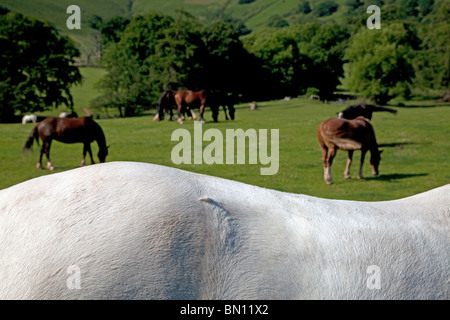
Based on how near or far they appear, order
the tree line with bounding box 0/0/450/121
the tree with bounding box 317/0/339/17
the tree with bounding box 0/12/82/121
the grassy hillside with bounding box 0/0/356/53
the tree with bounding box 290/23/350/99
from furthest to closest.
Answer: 1. the tree with bounding box 317/0/339/17
2. the grassy hillside with bounding box 0/0/356/53
3. the tree with bounding box 290/23/350/99
4. the tree line with bounding box 0/0/450/121
5. the tree with bounding box 0/12/82/121

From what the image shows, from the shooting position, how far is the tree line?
47281 mm

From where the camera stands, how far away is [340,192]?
517 inches

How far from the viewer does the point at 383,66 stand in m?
54.1

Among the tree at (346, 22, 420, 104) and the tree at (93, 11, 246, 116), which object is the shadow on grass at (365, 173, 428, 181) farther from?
the tree at (346, 22, 420, 104)

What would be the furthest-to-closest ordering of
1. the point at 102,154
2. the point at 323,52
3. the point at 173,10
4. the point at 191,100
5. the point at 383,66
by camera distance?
1. the point at 173,10
2. the point at 323,52
3. the point at 383,66
4. the point at 191,100
5. the point at 102,154

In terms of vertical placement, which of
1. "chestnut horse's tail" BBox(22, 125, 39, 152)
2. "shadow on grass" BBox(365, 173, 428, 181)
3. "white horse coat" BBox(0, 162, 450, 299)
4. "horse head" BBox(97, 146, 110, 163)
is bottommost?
"shadow on grass" BBox(365, 173, 428, 181)

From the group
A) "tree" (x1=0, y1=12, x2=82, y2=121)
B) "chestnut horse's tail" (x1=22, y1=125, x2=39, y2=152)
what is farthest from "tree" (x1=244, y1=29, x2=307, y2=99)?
"chestnut horse's tail" (x1=22, y1=125, x2=39, y2=152)

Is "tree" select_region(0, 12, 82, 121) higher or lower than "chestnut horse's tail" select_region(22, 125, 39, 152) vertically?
higher

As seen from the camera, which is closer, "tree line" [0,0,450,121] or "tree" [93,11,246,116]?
"tree line" [0,0,450,121]

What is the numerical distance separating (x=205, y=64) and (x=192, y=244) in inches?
2439

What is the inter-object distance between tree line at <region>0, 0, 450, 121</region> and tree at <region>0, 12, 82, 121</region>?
0.10m

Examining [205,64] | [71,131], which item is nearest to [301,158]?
[71,131]

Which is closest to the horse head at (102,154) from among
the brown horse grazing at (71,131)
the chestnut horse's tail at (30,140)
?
the brown horse grazing at (71,131)

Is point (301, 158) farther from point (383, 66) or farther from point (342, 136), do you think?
point (383, 66)
